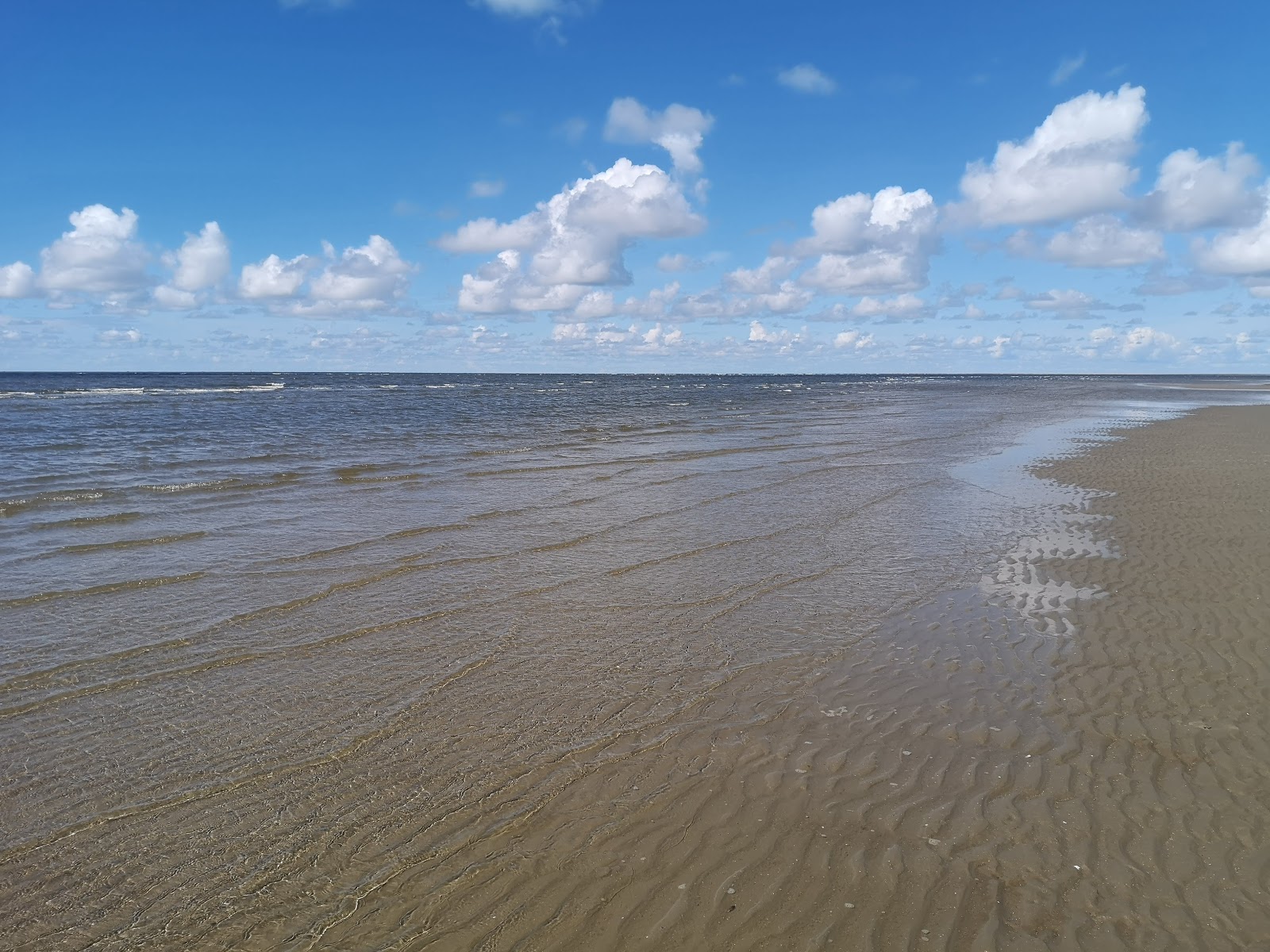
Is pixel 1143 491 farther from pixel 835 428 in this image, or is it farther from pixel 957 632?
pixel 835 428

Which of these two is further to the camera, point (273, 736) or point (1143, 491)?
point (1143, 491)

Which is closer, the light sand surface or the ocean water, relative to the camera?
the light sand surface

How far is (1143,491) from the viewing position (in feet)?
55.5

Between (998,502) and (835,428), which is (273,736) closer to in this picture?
(998,502)

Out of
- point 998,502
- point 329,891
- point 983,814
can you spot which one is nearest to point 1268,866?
point 983,814

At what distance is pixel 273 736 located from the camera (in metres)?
5.98

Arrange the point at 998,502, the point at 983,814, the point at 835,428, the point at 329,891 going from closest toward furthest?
the point at 329,891
the point at 983,814
the point at 998,502
the point at 835,428

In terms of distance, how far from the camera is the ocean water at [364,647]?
14.5ft

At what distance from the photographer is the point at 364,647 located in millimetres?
7871

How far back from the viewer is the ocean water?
14.5 feet

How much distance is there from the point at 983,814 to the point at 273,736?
5085mm

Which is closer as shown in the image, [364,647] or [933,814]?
[933,814]

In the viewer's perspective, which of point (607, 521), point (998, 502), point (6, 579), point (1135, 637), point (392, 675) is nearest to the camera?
point (392, 675)

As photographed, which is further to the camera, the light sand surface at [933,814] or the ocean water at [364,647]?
the ocean water at [364,647]
